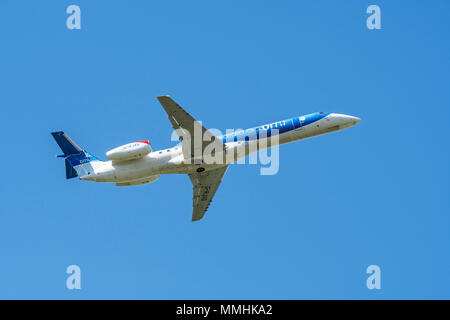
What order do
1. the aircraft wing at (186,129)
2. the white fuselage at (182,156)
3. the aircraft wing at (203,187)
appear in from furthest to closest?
1. the aircraft wing at (203,187)
2. the white fuselage at (182,156)
3. the aircraft wing at (186,129)

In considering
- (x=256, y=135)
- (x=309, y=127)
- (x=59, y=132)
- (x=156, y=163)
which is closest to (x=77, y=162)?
(x=59, y=132)

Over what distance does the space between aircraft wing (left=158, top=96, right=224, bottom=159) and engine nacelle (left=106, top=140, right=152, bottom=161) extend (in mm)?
3275

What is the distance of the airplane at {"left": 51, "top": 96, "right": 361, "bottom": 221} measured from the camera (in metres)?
52.6

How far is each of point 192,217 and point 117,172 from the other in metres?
9.17

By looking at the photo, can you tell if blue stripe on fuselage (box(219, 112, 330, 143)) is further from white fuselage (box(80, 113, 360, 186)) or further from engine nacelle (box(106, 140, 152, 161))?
engine nacelle (box(106, 140, 152, 161))

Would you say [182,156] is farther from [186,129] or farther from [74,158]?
[74,158]

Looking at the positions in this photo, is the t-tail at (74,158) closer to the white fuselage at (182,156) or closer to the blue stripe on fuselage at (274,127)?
the white fuselage at (182,156)

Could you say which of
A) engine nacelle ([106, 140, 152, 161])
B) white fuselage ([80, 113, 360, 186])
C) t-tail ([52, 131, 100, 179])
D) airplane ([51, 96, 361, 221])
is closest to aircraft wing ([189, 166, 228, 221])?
airplane ([51, 96, 361, 221])

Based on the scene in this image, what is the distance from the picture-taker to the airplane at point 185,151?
5256cm

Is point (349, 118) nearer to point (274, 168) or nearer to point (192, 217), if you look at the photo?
point (274, 168)

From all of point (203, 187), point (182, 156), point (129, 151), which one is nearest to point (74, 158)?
point (129, 151)

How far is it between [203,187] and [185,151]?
600 centimetres

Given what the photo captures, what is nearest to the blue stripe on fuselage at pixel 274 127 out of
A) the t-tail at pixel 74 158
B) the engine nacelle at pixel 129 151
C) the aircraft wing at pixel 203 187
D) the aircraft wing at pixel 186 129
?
the aircraft wing at pixel 186 129

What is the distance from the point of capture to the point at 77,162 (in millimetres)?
55062
